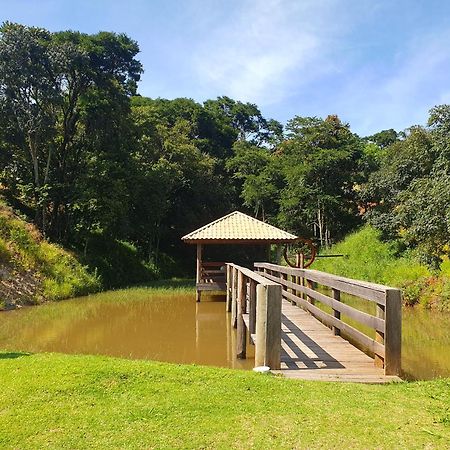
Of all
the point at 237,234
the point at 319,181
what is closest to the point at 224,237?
the point at 237,234

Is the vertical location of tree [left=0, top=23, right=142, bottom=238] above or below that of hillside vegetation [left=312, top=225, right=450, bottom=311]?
above

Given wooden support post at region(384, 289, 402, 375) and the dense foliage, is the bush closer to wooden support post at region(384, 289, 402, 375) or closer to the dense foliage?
the dense foliage

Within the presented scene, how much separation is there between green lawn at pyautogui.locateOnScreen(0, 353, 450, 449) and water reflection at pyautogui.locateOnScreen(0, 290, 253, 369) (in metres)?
3.07

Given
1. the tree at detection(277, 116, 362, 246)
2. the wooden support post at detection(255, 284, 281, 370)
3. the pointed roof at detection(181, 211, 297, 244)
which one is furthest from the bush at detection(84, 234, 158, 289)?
the wooden support post at detection(255, 284, 281, 370)

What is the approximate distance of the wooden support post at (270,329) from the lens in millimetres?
5262

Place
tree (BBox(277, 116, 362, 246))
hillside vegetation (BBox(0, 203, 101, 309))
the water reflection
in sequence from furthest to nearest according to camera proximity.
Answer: tree (BBox(277, 116, 362, 246)) < hillside vegetation (BBox(0, 203, 101, 309)) < the water reflection

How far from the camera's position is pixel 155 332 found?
10461mm

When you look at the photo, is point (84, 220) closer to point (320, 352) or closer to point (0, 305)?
point (0, 305)

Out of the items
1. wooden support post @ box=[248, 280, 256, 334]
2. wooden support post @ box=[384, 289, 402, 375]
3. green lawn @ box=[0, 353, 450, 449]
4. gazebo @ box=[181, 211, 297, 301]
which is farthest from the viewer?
gazebo @ box=[181, 211, 297, 301]

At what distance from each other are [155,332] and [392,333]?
643 cm

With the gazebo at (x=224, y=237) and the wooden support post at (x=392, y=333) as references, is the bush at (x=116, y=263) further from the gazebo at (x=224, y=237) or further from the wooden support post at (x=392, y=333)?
the wooden support post at (x=392, y=333)

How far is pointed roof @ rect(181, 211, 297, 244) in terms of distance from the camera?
1720cm

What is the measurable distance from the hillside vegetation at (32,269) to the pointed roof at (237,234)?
4530 millimetres

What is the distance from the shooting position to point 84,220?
21.0m
